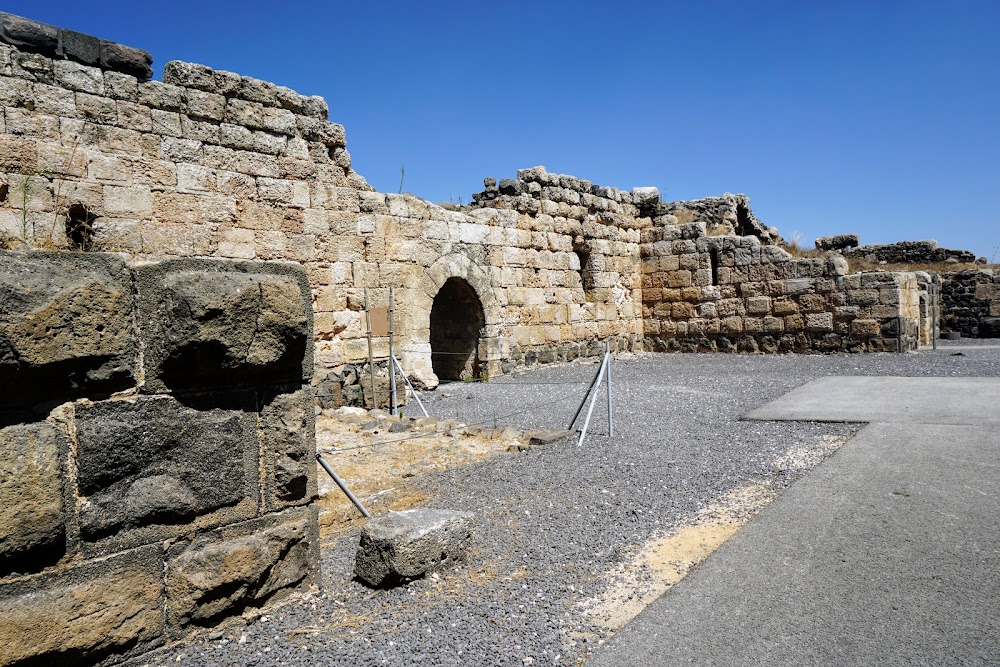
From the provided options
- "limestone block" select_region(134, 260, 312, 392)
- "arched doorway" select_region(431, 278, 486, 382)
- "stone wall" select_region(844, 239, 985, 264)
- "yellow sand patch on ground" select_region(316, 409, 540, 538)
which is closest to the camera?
"limestone block" select_region(134, 260, 312, 392)

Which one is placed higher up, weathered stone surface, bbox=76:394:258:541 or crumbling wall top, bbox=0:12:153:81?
crumbling wall top, bbox=0:12:153:81

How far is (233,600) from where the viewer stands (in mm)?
2475

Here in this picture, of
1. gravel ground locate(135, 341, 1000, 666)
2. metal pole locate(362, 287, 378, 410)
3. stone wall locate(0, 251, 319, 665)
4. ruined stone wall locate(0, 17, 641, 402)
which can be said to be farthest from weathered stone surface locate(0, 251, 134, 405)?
metal pole locate(362, 287, 378, 410)

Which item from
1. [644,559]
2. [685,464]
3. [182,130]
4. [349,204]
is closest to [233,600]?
[644,559]

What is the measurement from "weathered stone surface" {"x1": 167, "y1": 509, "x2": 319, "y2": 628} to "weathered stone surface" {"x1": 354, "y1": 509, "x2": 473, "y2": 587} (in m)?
0.24

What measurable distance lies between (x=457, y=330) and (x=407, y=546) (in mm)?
8454

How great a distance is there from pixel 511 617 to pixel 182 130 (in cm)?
640

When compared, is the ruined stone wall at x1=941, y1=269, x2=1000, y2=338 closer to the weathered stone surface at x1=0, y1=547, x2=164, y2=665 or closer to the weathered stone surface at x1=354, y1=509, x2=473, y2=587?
the weathered stone surface at x1=354, y1=509, x2=473, y2=587

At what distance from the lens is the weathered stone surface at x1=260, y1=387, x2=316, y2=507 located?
260 cm

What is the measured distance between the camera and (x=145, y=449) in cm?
230

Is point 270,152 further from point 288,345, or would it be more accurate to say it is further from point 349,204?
point 288,345

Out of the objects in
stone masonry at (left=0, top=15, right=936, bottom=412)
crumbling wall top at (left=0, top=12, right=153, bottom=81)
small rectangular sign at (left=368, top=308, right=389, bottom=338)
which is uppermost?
crumbling wall top at (left=0, top=12, right=153, bottom=81)

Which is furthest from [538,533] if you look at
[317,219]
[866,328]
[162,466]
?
[866,328]

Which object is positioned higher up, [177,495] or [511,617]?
[177,495]
